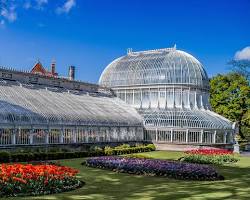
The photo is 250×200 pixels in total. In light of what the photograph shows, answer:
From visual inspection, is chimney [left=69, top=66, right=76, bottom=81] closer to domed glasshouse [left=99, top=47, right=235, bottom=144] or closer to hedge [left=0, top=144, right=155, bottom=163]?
domed glasshouse [left=99, top=47, right=235, bottom=144]

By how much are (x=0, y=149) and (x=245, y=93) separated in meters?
38.3

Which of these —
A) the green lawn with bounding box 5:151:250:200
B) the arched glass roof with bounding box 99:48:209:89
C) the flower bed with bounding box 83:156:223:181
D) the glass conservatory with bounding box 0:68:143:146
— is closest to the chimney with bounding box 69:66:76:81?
the arched glass roof with bounding box 99:48:209:89

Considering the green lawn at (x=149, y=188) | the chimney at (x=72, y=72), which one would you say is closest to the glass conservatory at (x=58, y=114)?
the chimney at (x=72, y=72)

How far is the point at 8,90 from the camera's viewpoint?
3434 centimetres

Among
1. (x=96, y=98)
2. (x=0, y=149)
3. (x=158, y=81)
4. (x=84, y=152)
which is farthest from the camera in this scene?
(x=158, y=81)

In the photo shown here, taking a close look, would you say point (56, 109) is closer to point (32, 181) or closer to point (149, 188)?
point (149, 188)

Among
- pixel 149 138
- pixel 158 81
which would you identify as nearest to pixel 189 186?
pixel 149 138

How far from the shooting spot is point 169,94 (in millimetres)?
50719

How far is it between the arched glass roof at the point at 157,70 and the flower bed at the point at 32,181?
35.0m

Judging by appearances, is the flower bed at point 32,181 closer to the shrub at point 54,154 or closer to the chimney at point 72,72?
the shrub at point 54,154

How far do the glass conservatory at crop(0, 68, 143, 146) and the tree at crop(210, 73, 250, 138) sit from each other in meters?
15.0

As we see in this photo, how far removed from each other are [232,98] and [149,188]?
42.3m

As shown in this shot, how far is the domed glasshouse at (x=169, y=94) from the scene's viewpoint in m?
46.5

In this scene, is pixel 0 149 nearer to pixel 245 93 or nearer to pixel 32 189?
pixel 32 189
